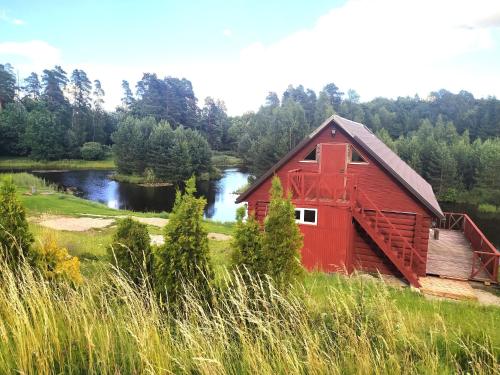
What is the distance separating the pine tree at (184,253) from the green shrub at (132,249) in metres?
0.48

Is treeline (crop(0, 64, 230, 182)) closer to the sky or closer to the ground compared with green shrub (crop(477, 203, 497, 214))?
closer to the sky

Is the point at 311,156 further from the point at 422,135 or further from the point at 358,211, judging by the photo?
the point at 422,135

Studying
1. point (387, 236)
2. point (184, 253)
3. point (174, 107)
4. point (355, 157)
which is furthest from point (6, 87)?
point (184, 253)

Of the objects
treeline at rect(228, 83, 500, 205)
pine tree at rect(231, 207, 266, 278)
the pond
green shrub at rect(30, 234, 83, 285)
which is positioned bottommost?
the pond

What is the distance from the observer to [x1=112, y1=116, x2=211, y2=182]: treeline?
58.5 metres

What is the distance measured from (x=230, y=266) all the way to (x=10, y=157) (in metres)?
79.1

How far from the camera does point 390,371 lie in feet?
11.1

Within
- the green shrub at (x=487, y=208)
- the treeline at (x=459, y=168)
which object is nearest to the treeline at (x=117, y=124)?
the treeline at (x=459, y=168)

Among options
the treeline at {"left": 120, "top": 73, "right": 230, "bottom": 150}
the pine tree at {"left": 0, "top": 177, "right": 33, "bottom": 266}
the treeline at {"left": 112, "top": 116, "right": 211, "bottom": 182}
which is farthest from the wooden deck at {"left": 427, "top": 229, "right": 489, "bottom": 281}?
the treeline at {"left": 120, "top": 73, "right": 230, "bottom": 150}

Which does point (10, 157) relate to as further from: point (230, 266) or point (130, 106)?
point (230, 266)

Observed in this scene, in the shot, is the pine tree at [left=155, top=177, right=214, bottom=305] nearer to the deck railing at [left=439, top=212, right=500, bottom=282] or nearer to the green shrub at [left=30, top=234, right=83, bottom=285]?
the green shrub at [left=30, top=234, right=83, bottom=285]

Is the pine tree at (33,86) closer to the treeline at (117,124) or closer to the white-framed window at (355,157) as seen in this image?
the treeline at (117,124)

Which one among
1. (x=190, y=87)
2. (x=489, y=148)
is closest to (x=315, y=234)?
(x=489, y=148)

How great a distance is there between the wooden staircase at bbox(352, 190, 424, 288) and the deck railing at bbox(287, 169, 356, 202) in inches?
23.8
